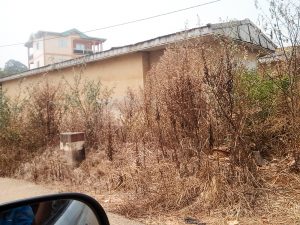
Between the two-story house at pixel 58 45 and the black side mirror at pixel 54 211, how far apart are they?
198 ft

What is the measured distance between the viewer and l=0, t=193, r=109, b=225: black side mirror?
1.70 meters

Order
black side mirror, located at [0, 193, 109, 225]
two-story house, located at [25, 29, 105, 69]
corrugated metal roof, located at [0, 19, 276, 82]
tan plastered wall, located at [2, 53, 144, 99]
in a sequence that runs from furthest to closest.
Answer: two-story house, located at [25, 29, 105, 69]
tan plastered wall, located at [2, 53, 144, 99]
corrugated metal roof, located at [0, 19, 276, 82]
black side mirror, located at [0, 193, 109, 225]

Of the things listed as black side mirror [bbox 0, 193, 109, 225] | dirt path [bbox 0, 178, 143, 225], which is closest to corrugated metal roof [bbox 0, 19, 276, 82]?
dirt path [bbox 0, 178, 143, 225]

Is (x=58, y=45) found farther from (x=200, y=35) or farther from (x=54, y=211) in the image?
(x=54, y=211)

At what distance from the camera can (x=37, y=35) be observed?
68.9m

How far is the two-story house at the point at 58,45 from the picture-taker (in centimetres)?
6269

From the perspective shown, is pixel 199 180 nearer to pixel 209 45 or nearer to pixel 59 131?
pixel 209 45

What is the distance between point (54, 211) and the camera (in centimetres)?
187

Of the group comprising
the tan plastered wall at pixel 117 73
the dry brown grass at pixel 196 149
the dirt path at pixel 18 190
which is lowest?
the dirt path at pixel 18 190

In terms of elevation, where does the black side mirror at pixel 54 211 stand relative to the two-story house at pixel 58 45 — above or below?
below

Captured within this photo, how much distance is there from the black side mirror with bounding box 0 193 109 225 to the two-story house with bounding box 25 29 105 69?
198 ft

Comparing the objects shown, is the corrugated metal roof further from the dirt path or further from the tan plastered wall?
the dirt path

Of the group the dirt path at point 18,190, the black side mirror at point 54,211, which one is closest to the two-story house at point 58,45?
the dirt path at point 18,190

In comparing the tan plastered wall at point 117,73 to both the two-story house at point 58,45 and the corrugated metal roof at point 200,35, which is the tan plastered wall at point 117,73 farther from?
the two-story house at point 58,45
